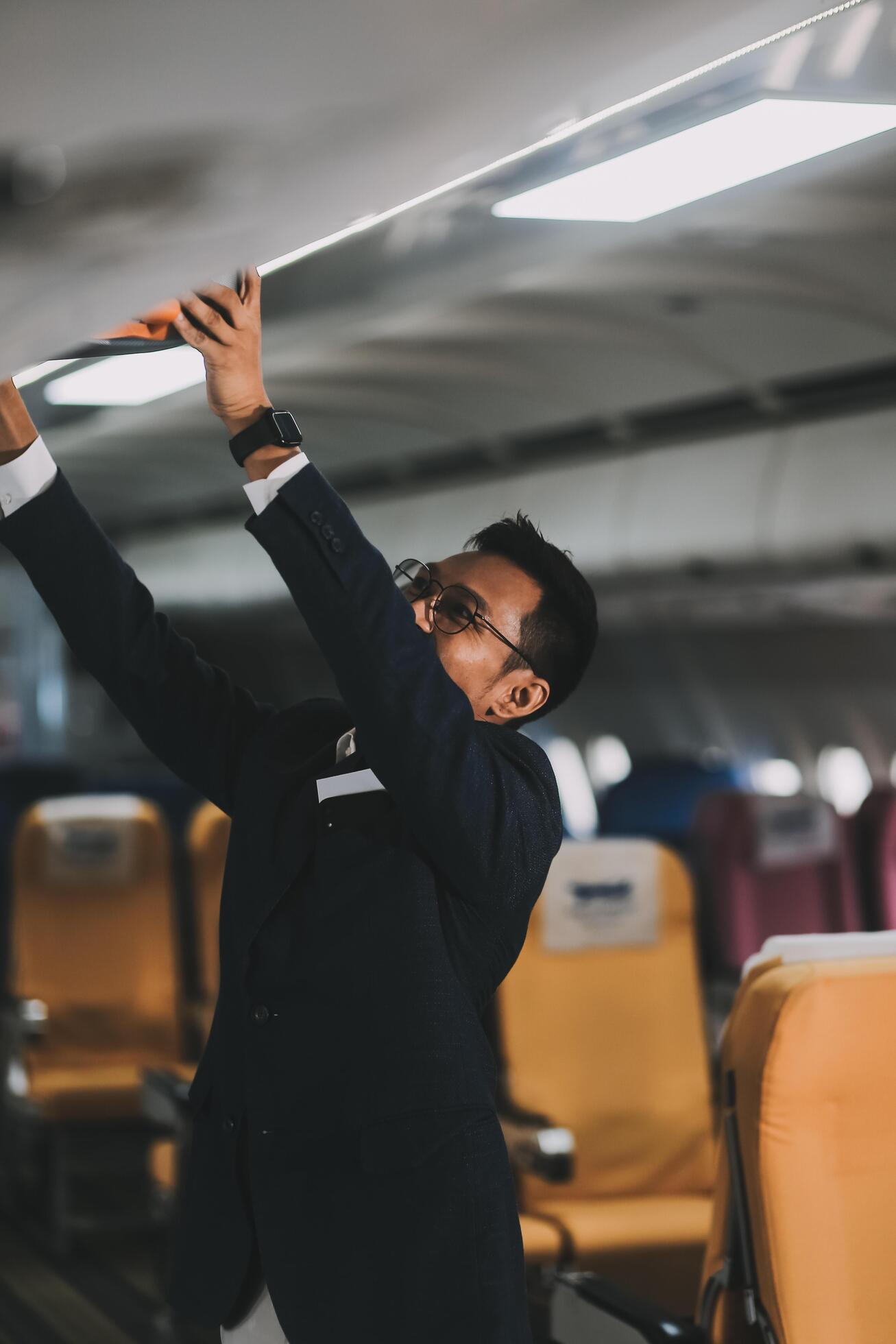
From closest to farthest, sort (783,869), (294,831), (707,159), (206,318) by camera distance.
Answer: (206,318) < (294,831) < (707,159) < (783,869)

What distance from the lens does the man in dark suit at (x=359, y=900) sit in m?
1.29

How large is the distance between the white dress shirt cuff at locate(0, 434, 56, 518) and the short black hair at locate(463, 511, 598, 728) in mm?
448

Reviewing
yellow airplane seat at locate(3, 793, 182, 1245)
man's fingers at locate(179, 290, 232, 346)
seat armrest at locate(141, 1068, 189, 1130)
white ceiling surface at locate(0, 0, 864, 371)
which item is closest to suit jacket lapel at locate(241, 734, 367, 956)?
man's fingers at locate(179, 290, 232, 346)

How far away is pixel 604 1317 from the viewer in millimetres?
2145

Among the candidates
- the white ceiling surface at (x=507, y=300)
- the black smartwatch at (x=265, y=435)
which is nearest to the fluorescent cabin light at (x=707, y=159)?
the white ceiling surface at (x=507, y=300)

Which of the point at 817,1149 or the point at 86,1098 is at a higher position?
the point at 817,1149

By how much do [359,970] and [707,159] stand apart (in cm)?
158

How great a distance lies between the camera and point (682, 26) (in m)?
0.88

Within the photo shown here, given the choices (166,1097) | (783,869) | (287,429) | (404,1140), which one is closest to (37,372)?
(166,1097)

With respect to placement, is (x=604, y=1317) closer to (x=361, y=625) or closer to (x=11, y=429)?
(x=361, y=625)

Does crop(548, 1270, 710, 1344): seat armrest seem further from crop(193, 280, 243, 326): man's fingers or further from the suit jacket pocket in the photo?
crop(193, 280, 243, 326): man's fingers

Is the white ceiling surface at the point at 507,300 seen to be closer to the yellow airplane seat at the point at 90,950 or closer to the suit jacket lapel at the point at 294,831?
the suit jacket lapel at the point at 294,831

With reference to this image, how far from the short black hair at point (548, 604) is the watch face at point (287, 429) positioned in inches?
10.9

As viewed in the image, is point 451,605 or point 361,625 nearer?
point 361,625
